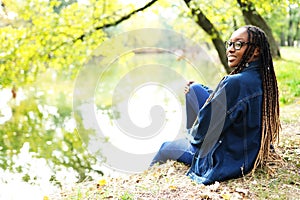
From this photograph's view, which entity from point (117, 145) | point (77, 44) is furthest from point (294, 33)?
point (117, 145)

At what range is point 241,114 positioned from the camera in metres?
3.39

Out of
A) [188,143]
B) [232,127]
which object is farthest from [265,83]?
[188,143]

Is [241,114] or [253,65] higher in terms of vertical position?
[253,65]

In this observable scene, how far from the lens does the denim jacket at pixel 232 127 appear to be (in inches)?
132

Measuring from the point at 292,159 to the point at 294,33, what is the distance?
3411 centimetres

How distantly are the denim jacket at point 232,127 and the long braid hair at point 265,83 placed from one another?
44 mm

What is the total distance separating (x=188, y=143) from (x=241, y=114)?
81cm

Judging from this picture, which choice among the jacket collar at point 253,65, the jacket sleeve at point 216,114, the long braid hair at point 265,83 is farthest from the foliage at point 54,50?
the jacket collar at point 253,65

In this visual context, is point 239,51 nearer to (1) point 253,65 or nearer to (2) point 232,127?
(1) point 253,65

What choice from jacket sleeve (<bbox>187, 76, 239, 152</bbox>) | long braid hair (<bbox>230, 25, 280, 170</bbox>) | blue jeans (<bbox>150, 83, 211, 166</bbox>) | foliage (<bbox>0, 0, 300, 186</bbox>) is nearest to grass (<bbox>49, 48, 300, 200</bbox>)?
blue jeans (<bbox>150, 83, 211, 166</bbox>)

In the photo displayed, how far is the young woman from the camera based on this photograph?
3.36 m

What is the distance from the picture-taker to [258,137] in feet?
11.5

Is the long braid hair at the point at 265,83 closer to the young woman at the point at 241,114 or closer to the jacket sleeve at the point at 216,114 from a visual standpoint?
the young woman at the point at 241,114

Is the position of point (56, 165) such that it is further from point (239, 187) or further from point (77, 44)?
point (239, 187)
